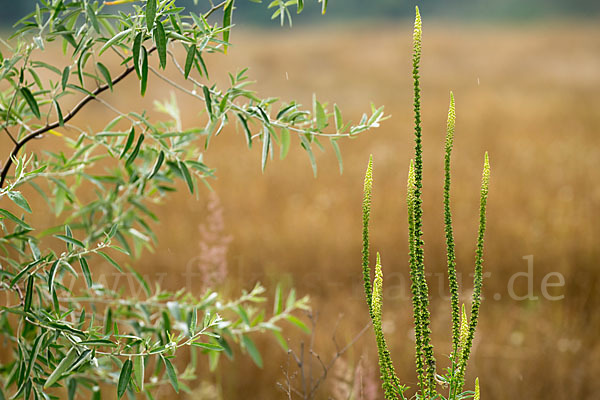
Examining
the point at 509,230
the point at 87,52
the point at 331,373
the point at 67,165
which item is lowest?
the point at 331,373

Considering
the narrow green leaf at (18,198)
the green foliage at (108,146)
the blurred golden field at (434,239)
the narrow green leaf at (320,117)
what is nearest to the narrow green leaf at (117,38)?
the green foliage at (108,146)

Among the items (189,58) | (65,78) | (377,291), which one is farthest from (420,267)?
(65,78)

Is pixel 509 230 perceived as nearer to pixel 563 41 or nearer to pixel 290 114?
pixel 290 114

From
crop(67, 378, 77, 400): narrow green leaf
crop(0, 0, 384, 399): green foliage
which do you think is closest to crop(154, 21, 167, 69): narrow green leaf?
crop(0, 0, 384, 399): green foliage

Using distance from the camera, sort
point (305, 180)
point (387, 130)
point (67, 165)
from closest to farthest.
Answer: point (67, 165) → point (305, 180) → point (387, 130)

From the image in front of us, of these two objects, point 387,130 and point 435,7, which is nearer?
point 387,130

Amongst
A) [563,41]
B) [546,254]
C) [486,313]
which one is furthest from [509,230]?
[563,41]

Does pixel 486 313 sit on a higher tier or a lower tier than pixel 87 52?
lower

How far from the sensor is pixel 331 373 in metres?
2.60

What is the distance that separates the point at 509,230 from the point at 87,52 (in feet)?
11.6

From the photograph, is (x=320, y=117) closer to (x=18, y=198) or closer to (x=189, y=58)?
(x=189, y=58)

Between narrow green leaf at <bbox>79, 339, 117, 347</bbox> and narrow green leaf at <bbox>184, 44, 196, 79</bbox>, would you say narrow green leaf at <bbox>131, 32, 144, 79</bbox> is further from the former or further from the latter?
narrow green leaf at <bbox>79, 339, 117, 347</bbox>

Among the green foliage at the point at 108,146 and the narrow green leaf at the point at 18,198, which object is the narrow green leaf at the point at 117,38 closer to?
the green foliage at the point at 108,146

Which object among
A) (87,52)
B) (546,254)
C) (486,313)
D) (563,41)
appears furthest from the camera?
(563,41)
